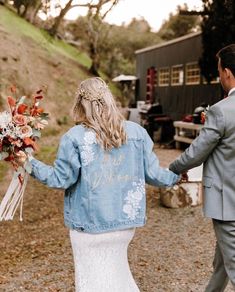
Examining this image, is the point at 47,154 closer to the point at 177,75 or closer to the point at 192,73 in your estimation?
the point at 192,73

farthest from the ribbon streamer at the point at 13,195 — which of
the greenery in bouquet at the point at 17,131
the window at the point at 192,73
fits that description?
the window at the point at 192,73

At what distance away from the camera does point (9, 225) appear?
7.50m

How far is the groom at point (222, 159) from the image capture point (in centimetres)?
322

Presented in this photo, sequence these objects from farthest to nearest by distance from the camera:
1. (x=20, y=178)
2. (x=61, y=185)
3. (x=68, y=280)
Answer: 1. (x=68, y=280)
2. (x=20, y=178)
3. (x=61, y=185)

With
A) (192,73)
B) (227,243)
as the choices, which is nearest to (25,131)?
(227,243)

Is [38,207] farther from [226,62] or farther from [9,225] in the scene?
[226,62]

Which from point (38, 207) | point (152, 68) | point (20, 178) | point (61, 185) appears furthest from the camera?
point (152, 68)

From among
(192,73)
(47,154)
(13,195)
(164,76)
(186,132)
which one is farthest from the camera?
(164,76)

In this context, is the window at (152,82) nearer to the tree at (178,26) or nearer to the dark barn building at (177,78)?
the dark barn building at (177,78)

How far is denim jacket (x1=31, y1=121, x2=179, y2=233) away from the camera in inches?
122

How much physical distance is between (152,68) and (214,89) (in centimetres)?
850

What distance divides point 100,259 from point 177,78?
2003cm

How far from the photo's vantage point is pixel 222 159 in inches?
129

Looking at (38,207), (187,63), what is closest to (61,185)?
(38,207)
